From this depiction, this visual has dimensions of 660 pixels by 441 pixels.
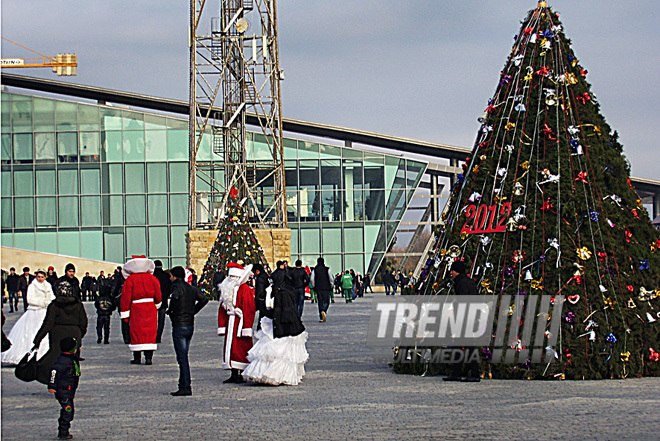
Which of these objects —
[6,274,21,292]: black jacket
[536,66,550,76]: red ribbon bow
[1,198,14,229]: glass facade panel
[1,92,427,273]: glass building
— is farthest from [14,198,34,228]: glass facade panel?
[536,66,550,76]: red ribbon bow

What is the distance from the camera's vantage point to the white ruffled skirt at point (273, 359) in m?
12.9

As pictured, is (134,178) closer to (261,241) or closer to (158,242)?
(158,242)

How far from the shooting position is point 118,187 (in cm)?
5869

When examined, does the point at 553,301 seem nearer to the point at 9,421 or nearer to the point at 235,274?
the point at 235,274

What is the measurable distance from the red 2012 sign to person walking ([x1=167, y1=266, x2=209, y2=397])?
4077 millimetres

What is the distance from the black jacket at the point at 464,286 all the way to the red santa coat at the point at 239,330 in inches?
114

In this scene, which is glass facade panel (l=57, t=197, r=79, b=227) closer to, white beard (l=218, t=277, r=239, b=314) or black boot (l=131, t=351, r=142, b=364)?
black boot (l=131, t=351, r=142, b=364)

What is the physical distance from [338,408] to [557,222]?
471 cm

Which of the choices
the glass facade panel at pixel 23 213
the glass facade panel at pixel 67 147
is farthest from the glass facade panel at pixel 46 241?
the glass facade panel at pixel 67 147

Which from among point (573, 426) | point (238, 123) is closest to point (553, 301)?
point (573, 426)

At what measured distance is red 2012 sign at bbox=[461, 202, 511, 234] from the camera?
13797 millimetres

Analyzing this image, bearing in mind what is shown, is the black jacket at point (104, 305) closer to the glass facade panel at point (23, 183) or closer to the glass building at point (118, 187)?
the glass building at point (118, 187)

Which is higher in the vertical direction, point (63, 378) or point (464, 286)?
point (464, 286)

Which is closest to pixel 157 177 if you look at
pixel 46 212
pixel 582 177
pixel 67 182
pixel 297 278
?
pixel 67 182
